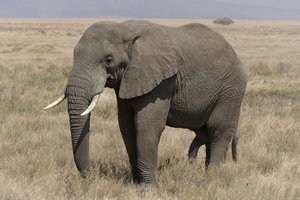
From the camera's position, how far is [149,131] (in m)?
5.87

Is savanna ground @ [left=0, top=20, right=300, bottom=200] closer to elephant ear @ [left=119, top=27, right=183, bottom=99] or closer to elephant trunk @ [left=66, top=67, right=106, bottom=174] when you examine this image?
elephant trunk @ [left=66, top=67, right=106, bottom=174]

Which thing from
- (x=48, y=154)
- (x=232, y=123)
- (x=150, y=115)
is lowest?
(x=48, y=154)

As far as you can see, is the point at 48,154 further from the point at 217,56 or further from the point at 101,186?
the point at 217,56

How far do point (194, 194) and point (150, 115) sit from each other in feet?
3.07

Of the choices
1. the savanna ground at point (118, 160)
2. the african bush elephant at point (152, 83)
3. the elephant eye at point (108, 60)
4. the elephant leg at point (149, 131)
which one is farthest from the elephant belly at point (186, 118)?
the elephant eye at point (108, 60)

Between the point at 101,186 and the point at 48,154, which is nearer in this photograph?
the point at 101,186

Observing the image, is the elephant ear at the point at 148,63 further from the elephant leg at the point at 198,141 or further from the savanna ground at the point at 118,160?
the elephant leg at the point at 198,141

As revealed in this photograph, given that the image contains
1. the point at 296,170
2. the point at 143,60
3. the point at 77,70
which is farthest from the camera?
the point at 296,170

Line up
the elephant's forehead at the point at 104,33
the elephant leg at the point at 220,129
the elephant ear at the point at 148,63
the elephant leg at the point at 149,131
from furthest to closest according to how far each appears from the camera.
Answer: the elephant leg at the point at 220,129
the elephant leg at the point at 149,131
the elephant ear at the point at 148,63
the elephant's forehead at the point at 104,33

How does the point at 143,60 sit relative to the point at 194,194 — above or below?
above

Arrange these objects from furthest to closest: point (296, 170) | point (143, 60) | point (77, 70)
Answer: point (296, 170) < point (143, 60) < point (77, 70)

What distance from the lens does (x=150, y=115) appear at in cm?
583

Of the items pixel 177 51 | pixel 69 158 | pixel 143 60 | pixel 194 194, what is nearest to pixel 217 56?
pixel 177 51

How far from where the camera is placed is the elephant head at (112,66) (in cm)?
538
